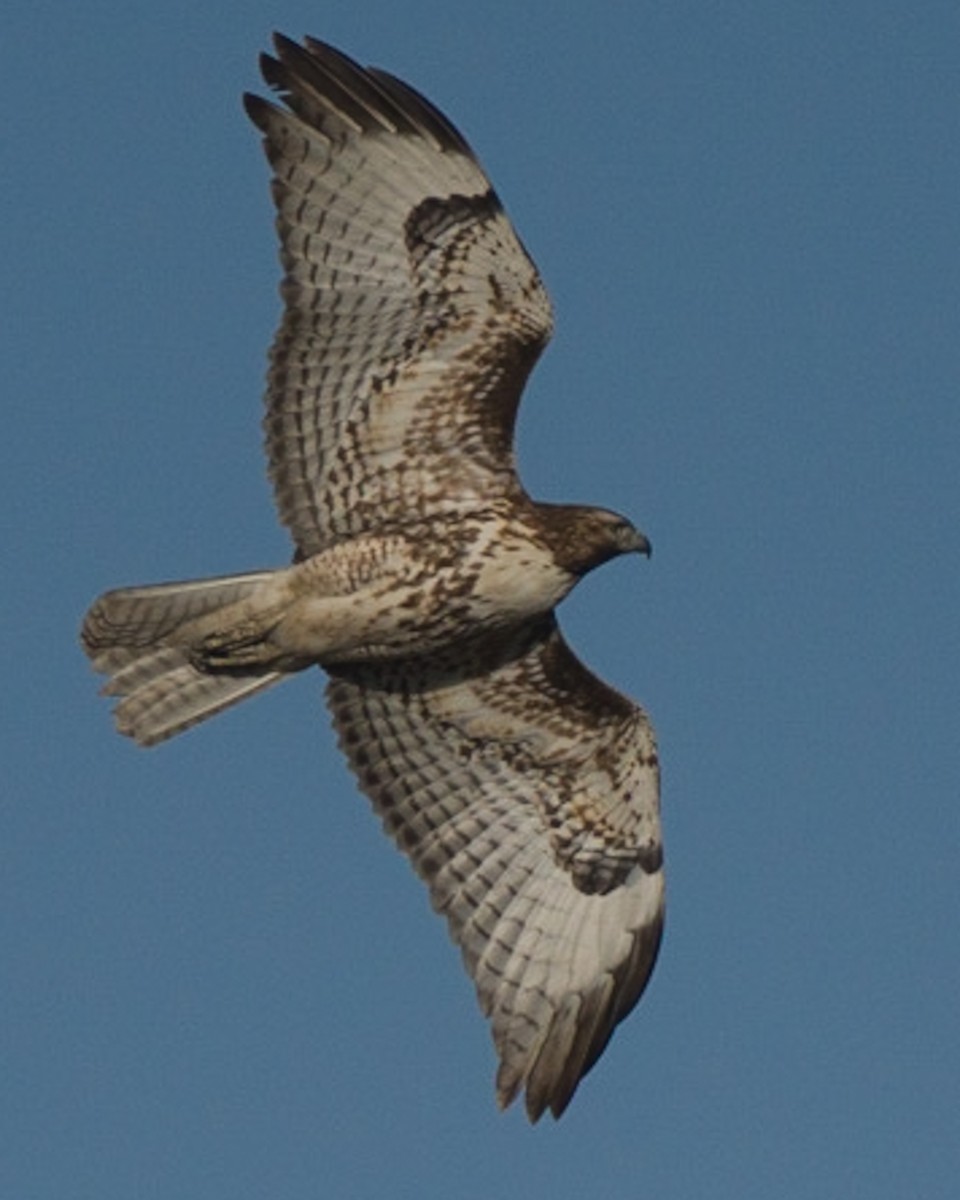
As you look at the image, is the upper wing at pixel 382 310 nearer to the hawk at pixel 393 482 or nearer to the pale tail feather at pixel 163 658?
the hawk at pixel 393 482

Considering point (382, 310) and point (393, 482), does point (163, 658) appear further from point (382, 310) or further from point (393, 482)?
point (382, 310)

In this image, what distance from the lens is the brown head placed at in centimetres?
1889

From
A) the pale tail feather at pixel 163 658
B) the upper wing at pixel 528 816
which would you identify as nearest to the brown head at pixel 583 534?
the upper wing at pixel 528 816

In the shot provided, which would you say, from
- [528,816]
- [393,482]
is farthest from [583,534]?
[528,816]

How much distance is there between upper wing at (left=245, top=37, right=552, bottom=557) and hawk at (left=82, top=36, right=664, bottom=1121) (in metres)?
0.01

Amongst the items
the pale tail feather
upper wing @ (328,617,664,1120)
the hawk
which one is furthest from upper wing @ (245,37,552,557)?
upper wing @ (328,617,664,1120)

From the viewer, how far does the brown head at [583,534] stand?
18891 mm

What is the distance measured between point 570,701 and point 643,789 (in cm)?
61

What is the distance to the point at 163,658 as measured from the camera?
19.3m

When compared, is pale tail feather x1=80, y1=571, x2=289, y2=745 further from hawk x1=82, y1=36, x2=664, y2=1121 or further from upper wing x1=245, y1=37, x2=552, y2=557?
upper wing x1=245, y1=37, x2=552, y2=557

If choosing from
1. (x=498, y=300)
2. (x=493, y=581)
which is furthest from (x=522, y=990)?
(x=498, y=300)

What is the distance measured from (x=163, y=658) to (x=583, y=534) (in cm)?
225

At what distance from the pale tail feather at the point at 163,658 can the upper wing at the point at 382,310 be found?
598 mm

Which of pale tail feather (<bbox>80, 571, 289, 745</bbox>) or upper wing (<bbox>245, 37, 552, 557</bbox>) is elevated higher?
upper wing (<bbox>245, 37, 552, 557</bbox>)
